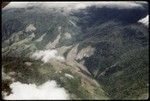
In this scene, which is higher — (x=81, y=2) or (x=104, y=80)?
(x=81, y=2)

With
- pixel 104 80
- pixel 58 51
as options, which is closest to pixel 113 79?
pixel 104 80

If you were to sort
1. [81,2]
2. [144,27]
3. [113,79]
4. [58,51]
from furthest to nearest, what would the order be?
[81,2] < [144,27] < [58,51] < [113,79]

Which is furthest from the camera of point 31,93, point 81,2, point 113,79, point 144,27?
point 81,2

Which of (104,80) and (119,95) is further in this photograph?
(104,80)

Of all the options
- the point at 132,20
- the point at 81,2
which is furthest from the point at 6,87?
the point at 132,20

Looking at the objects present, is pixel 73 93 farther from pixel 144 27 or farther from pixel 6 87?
pixel 144 27

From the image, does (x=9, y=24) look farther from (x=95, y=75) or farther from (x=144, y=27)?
(x=144, y=27)
